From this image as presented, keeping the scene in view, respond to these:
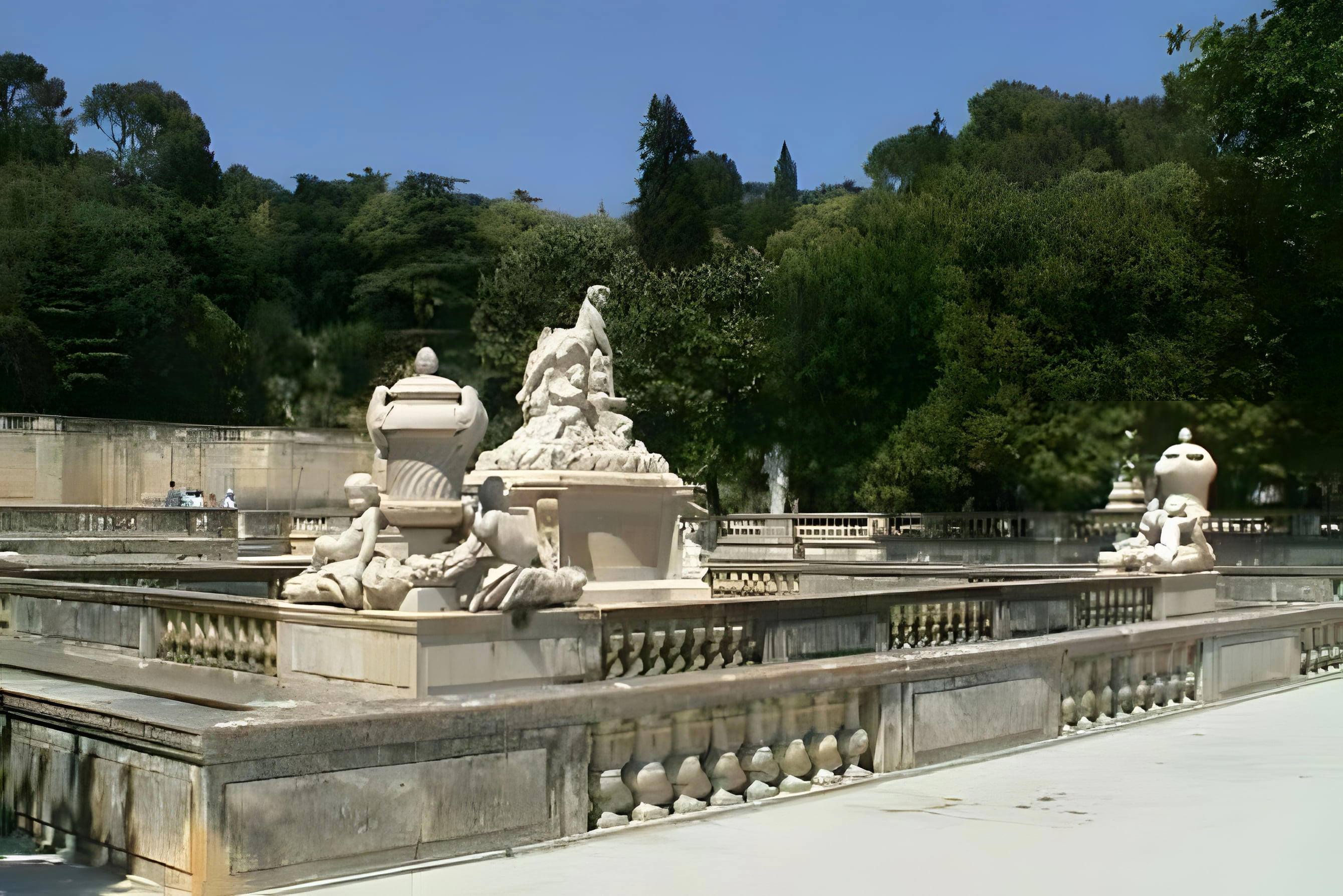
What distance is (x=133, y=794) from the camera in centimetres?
512

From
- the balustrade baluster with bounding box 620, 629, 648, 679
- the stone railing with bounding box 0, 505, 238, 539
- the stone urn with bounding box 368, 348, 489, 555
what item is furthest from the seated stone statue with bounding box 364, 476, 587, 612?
the stone railing with bounding box 0, 505, 238, 539

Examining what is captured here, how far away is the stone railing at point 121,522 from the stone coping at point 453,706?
17431 mm

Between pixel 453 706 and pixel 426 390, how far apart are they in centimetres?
451

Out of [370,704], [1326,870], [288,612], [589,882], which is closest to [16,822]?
[370,704]

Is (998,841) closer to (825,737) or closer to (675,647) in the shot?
(825,737)

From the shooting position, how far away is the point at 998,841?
20.0 ft

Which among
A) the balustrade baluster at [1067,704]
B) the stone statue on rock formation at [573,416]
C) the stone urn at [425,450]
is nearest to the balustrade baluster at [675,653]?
the stone urn at [425,450]

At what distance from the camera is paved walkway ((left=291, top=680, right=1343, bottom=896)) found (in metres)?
5.33

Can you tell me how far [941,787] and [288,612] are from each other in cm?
428

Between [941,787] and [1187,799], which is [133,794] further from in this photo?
[1187,799]

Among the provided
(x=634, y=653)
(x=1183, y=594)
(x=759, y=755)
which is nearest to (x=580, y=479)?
(x=1183, y=594)

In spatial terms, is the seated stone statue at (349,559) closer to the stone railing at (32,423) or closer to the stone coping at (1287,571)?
the stone coping at (1287,571)

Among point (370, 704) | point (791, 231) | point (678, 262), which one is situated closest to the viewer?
point (370, 704)

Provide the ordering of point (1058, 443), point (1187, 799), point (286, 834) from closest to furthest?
point (286, 834) < point (1187, 799) < point (1058, 443)
